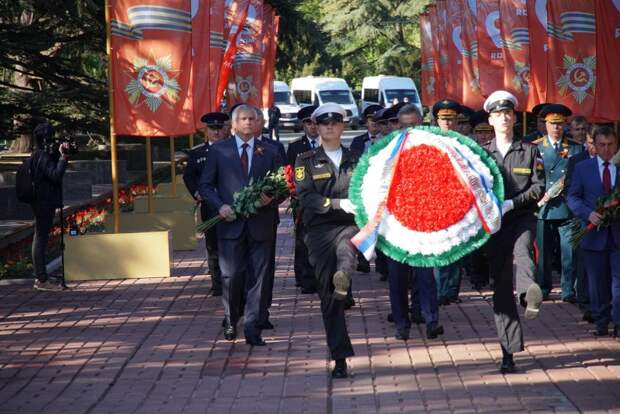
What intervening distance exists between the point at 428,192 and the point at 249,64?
1576 cm

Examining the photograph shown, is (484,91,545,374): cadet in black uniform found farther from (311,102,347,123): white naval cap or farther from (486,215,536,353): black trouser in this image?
(311,102,347,123): white naval cap

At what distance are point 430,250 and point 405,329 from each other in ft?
5.97

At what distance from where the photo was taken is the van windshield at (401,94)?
2338 inches

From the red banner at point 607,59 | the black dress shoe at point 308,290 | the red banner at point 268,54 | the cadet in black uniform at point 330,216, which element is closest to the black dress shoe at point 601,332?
the cadet in black uniform at point 330,216

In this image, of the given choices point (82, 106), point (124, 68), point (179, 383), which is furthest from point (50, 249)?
point (179, 383)

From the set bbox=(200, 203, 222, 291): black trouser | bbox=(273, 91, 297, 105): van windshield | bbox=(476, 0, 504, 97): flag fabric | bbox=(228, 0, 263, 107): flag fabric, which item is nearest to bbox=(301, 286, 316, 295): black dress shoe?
bbox=(200, 203, 222, 291): black trouser

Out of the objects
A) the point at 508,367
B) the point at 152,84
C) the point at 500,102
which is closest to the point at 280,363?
the point at 508,367

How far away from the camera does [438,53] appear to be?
2967 cm

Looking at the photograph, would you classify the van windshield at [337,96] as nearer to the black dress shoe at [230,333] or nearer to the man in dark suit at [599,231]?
the man in dark suit at [599,231]

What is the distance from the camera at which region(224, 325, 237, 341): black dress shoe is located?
10547mm

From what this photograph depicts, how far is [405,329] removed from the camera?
34.5ft

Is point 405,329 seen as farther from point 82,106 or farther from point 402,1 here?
point 402,1

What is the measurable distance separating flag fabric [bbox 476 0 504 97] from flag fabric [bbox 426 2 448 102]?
516 cm

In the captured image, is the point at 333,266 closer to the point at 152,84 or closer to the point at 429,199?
the point at 429,199
